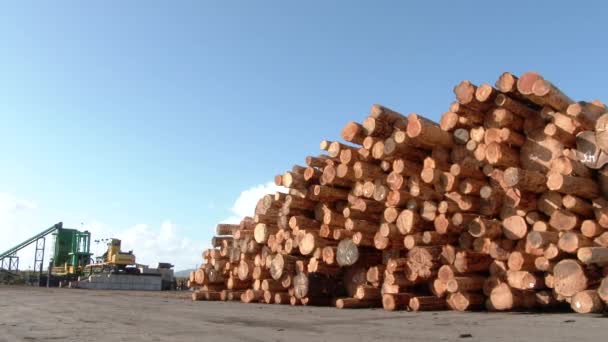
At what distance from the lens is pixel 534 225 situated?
8.16m

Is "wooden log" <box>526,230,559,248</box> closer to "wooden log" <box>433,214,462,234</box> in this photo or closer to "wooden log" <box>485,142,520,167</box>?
"wooden log" <box>485,142,520,167</box>

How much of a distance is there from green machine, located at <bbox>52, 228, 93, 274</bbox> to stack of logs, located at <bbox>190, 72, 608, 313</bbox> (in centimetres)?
2880

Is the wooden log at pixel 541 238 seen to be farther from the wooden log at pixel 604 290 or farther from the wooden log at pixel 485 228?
the wooden log at pixel 604 290

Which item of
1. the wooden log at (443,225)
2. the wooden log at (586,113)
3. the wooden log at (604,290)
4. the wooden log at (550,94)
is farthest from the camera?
the wooden log at (443,225)

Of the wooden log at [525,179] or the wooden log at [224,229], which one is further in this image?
the wooden log at [224,229]

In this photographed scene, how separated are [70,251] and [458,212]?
1407 inches

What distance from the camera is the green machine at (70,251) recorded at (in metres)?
36.7

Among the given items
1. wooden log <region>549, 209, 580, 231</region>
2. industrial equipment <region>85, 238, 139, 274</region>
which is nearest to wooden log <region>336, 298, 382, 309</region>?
wooden log <region>549, 209, 580, 231</region>

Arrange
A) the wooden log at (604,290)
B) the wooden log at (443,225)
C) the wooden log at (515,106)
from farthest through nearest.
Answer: the wooden log at (443,225) → the wooden log at (515,106) → the wooden log at (604,290)

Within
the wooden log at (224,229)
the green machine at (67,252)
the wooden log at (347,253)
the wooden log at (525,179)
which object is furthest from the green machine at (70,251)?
the wooden log at (525,179)

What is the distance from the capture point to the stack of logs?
25.3ft

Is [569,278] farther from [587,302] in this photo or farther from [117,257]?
[117,257]

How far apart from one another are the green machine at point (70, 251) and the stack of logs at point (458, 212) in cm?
2880

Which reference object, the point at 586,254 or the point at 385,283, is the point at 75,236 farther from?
the point at 586,254
